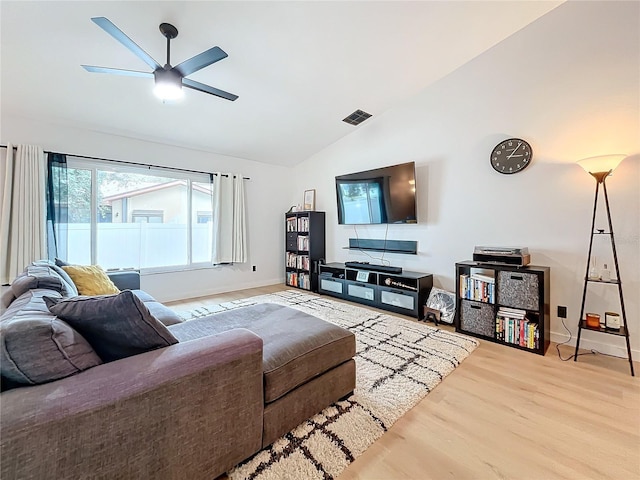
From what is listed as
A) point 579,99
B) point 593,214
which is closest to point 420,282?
point 593,214

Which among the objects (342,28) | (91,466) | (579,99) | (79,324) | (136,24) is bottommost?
(91,466)

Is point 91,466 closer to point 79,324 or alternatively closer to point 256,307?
point 79,324

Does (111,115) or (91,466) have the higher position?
(111,115)

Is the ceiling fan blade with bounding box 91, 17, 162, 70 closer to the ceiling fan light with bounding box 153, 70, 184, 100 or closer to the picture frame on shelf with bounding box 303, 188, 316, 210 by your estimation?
the ceiling fan light with bounding box 153, 70, 184, 100

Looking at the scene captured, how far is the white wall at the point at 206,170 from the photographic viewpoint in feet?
10.8

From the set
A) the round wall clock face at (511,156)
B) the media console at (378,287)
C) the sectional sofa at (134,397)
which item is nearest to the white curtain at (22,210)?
the sectional sofa at (134,397)

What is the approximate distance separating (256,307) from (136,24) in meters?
2.42

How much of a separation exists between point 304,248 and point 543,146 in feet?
11.6

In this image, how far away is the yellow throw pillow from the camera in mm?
2391

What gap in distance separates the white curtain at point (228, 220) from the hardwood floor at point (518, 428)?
3.78 metres

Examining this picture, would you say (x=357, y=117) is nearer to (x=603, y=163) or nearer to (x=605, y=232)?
(x=603, y=163)

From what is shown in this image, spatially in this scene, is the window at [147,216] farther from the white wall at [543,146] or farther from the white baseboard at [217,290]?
the white wall at [543,146]

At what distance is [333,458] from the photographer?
52.3 inches

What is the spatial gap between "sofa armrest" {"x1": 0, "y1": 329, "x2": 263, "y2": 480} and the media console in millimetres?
2551
